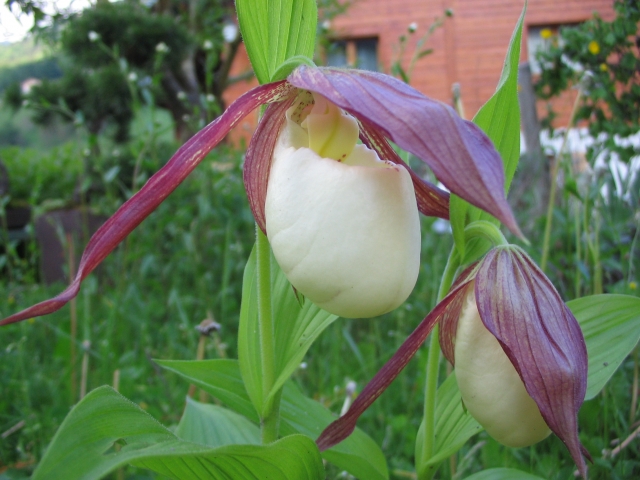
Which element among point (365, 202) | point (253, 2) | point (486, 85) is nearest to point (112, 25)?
point (253, 2)

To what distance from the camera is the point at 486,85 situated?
7.96m

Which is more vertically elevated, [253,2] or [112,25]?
[112,25]

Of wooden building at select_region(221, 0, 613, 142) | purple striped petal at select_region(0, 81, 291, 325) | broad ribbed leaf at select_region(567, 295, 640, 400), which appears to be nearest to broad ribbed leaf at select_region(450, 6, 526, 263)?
broad ribbed leaf at select_region(567, 295, 640, 400)

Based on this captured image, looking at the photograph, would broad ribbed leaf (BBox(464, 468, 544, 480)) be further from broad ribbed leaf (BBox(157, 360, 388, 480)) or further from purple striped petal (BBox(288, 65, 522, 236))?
purple striped petal (BBox(288, 65, 522, 236))

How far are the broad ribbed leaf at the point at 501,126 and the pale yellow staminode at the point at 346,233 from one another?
0.28 feet

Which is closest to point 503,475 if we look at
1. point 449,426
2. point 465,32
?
point 449,426

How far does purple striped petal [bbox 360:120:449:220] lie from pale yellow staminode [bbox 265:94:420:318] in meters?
0.10

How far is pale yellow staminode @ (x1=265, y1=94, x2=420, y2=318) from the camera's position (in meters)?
0.46

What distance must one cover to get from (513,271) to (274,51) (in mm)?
350

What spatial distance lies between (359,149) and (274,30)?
162 millimetres

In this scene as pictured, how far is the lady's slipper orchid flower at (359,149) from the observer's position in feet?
1.27

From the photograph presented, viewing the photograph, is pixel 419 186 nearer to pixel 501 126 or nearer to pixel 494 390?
pixel 501 126

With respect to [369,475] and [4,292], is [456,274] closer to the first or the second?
[369,475]

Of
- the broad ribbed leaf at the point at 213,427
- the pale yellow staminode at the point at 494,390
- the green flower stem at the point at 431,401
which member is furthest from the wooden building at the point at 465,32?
the pale yellow staminode at the point at 494,390
